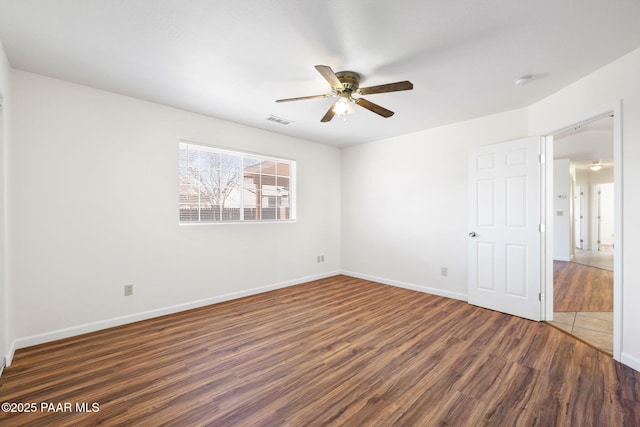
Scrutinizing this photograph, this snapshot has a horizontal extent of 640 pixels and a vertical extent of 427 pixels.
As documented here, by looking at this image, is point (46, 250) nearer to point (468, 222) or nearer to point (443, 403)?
point (443, 403)

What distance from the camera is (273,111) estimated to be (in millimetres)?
3623

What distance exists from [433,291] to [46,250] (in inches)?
193

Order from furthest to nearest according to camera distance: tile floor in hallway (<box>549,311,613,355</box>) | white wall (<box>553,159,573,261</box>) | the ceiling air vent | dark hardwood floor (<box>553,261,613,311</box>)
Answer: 1. white wall (<box>553,159,573,261</box>)
2. the ceiling air vent
3. dark hardwood floor (<box>553,261,613,311</box>)
4. tile floor in hallway (<box>549,311,613,355</box>)

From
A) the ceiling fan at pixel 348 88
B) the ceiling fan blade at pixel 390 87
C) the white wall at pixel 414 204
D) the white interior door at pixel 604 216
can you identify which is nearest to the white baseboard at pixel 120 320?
the white wall at pixel 414 204

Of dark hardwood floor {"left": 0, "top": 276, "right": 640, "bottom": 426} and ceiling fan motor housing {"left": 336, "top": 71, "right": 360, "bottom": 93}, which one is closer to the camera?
dark hardwood floor {"left": 0, "top": 276, "right": 640, "bottom": 426}

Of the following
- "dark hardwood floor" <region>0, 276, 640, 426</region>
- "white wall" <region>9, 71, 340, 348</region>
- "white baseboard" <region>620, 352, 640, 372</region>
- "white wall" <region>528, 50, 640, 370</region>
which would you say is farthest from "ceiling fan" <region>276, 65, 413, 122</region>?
"white baseboard" <region>620, 352, 640, 372</region>

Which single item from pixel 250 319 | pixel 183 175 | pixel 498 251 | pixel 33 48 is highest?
pixel 33 48

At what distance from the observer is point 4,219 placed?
227 centimetres

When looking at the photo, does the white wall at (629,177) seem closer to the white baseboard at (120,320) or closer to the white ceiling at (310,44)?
the white ceiling at (310,44)


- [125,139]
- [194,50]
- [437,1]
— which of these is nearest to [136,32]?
[194,50]

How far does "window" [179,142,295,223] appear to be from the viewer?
12.3 ft

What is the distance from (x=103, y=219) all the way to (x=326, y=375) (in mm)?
2873

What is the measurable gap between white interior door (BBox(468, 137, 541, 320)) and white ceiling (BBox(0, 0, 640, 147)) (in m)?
0.75

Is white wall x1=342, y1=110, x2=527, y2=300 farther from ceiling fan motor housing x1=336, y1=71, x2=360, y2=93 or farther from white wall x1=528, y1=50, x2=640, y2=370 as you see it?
ceiling fan motor housing x1=336, y1=71, x2=360, y2=93
